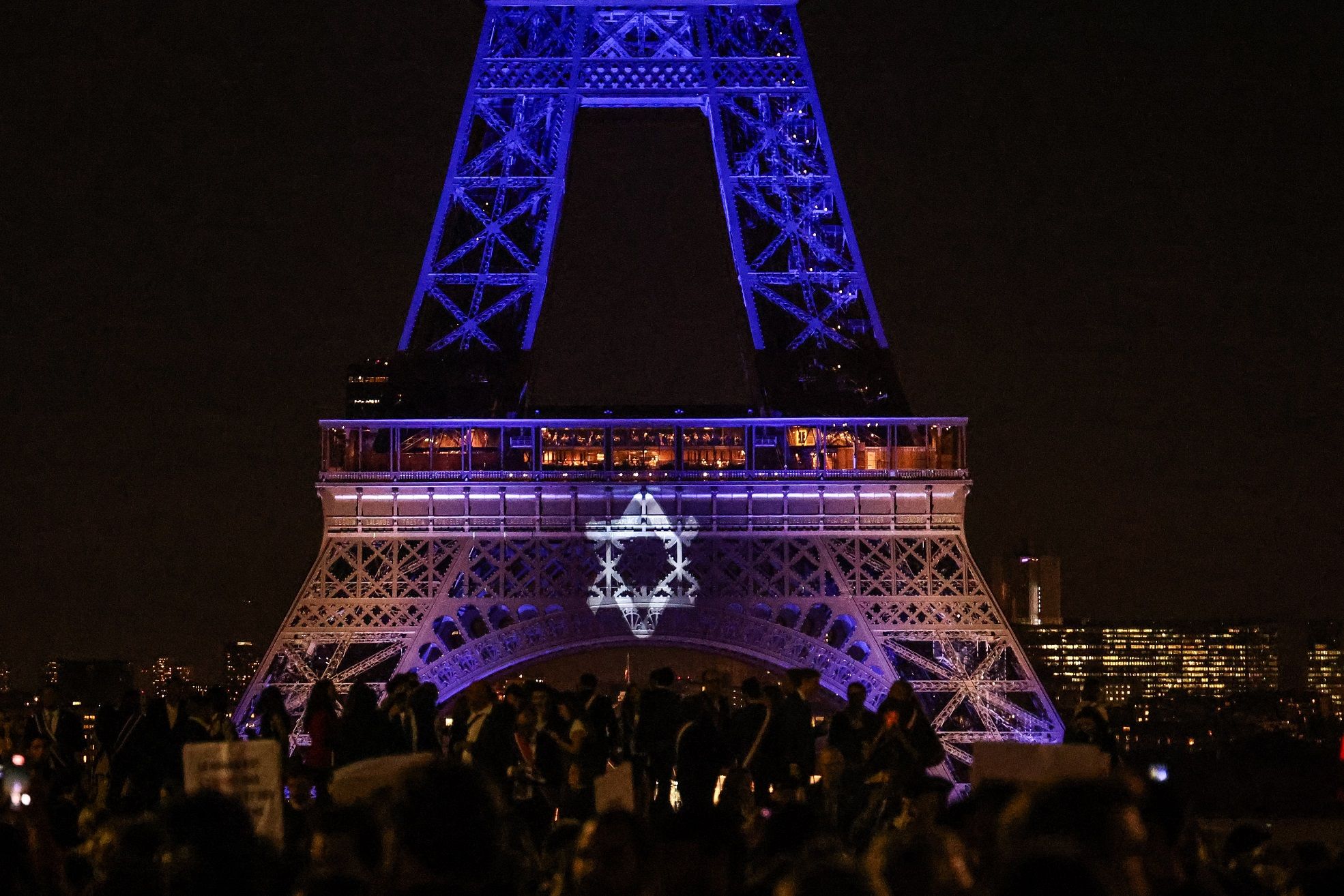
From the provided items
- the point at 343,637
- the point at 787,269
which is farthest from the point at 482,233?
the point at 343,637

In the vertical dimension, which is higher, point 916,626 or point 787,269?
point 787,269

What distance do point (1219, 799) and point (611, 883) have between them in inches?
798

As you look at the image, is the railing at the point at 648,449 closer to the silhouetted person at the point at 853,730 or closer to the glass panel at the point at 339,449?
the glass panel at the point at 339,449

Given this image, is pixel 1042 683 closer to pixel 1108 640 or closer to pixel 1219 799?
pixel 1219 799

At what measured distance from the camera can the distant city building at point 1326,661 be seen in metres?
105

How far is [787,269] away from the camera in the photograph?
48.2m

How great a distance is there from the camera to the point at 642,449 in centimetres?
4741

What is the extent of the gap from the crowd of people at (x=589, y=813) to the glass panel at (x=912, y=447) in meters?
21.0

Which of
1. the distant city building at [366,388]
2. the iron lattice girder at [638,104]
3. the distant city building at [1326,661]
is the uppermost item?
the iron lattice girder at [638,104]

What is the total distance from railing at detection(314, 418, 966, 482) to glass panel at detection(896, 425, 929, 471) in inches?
0.8

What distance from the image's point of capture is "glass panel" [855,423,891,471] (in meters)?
46.7

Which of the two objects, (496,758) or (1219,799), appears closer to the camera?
(496,758)

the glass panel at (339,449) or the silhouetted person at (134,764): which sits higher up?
the glass panel at (339,449)


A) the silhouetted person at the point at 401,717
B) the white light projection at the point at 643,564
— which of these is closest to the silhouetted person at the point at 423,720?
the silhouetted person at the point at 401,717
